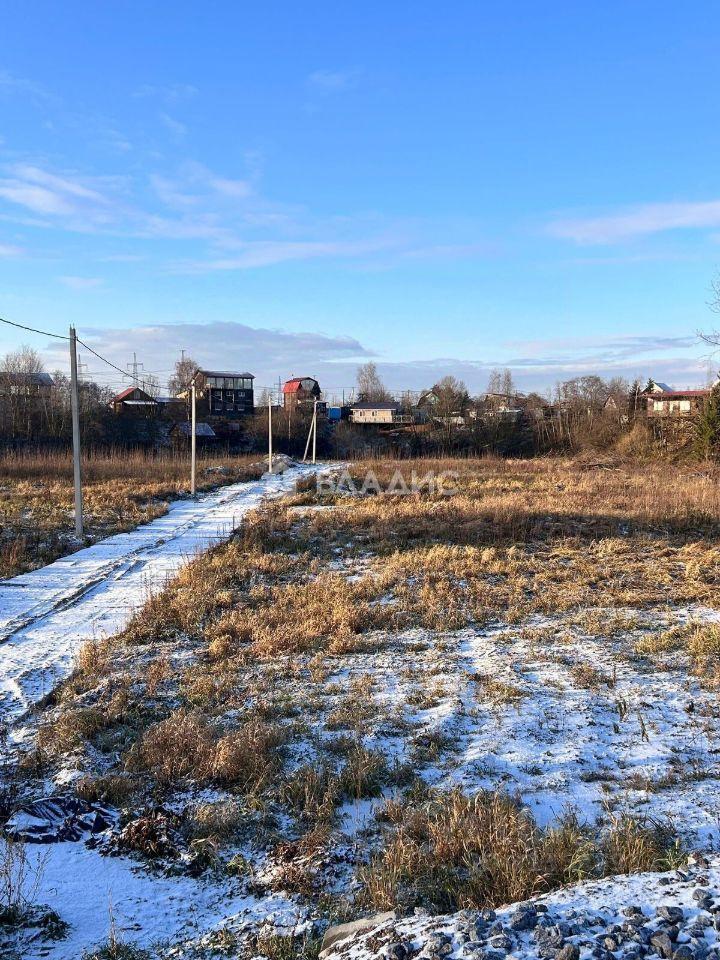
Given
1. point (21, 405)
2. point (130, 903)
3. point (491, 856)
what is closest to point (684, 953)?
point (491, 856)

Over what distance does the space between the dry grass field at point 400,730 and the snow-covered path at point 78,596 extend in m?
0.38

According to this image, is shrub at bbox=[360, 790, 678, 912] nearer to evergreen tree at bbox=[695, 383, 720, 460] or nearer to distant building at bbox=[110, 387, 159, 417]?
evergreen tree at bbox=[695, 383, 720, 460]

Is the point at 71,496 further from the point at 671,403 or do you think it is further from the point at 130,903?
the point at 671,403

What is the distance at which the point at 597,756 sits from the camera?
4.61 meters

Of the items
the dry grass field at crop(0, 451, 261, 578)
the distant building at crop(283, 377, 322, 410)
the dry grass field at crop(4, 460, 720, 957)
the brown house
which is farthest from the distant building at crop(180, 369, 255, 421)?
the dry grass field at crop(4, 460, 720, 957)

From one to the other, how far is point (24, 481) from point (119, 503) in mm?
7791

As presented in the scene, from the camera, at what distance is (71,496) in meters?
19.5

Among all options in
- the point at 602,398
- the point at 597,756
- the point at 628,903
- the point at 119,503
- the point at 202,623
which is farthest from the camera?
the point at 602,398

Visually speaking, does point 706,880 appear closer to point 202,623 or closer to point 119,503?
point 202,623

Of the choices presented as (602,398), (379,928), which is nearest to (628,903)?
(379,928)

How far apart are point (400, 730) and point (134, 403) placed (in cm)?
5515

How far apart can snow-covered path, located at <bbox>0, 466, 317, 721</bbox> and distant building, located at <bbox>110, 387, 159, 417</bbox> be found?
39.3 metres

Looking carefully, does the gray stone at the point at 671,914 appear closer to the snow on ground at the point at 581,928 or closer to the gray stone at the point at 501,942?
the snow on ground at the point at 581,928

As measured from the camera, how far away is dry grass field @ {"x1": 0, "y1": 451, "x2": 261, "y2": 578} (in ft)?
41.2
